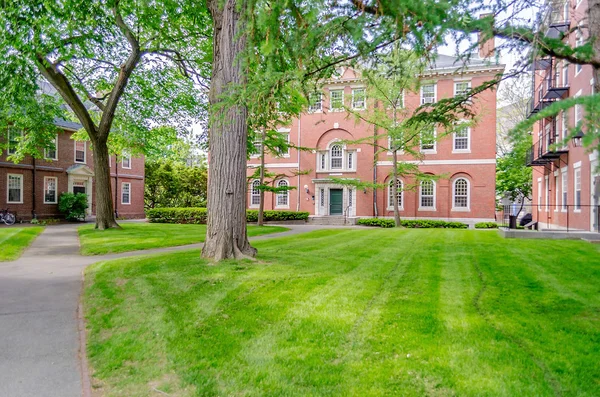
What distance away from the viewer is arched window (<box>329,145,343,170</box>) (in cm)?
2914

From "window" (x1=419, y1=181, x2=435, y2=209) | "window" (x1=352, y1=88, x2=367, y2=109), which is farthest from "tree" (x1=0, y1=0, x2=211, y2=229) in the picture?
"window" (x1=419, y1=181, x2=435, y2=209)

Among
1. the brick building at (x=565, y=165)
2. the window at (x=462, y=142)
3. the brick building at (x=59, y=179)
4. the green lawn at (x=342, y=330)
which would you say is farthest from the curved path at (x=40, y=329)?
the window at (x=462, y=142)

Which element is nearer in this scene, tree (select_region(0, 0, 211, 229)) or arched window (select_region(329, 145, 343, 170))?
tree (select_region(0, 0, 211, 229))

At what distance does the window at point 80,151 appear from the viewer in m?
29.0

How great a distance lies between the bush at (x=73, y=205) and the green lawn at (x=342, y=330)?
2223 cm

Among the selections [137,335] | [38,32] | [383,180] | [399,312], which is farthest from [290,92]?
[383,180]

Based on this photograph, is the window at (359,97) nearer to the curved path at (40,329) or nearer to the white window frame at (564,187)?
the white window frame at (564,187)

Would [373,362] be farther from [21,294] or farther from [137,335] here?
[21,294]

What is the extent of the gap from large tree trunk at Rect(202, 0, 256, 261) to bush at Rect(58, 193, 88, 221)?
2295 cm

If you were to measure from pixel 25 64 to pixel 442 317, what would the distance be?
12.8 meters

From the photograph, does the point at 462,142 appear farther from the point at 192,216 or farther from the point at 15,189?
the point at 15,189

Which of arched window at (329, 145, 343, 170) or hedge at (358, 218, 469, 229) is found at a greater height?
arched window at (329, 145, 343, 170)

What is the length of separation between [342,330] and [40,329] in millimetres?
3602

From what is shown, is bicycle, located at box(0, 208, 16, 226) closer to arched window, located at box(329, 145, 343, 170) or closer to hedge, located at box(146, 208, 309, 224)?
hedge, located at box(146, 208, 309, 224)
